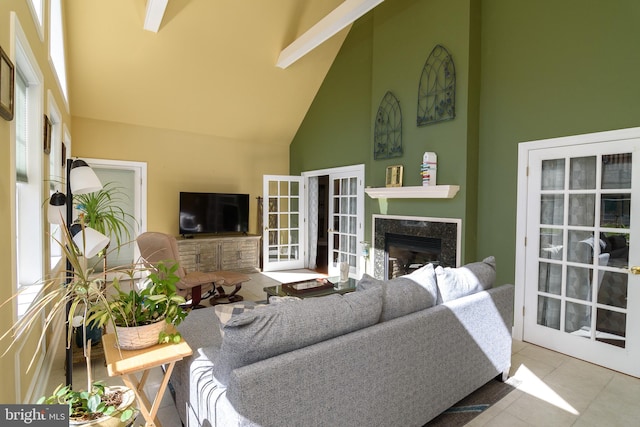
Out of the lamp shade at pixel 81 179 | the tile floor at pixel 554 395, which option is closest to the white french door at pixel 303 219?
the tile floor at pixel 554 395

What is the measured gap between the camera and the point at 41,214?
2.49 m

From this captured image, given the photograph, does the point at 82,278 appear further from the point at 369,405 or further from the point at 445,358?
the point at 445,358

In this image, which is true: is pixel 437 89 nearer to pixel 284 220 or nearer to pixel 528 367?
pixel 528 367

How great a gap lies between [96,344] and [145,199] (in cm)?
329

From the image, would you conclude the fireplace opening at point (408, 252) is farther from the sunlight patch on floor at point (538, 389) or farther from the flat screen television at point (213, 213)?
the flat screen television at point (213, 213)

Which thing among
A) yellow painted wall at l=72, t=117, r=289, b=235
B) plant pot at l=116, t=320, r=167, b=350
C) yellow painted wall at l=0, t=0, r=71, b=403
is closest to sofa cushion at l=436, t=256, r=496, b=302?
plant pot at l=116, t=320, r=167, b=350

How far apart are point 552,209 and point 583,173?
0.41 m

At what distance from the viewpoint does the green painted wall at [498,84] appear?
2811mm

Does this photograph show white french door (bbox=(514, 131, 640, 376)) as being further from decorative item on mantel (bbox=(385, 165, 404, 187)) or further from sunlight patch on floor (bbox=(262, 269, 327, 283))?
sunlight patch on floor (bbox=(262, 269, 327, 283))

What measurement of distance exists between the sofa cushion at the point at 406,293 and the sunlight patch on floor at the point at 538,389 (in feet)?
3.76

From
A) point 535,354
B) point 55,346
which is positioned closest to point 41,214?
point 55,346

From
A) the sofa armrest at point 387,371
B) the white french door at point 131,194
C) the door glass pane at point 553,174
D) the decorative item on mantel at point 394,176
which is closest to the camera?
the sofa armrest at point 387,371

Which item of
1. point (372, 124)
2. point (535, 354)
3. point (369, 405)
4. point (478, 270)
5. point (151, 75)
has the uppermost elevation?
point (151, 75)

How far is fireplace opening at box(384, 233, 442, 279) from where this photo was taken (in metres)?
4.09
